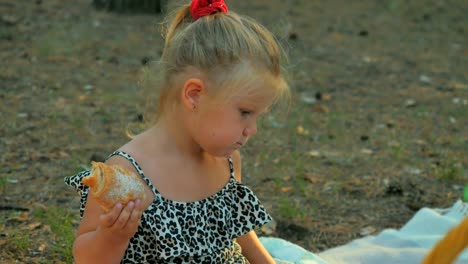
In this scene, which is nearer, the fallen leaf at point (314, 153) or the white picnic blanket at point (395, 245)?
the white picnic blanket at point (395, 245)

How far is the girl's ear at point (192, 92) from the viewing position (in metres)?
A: 2.19

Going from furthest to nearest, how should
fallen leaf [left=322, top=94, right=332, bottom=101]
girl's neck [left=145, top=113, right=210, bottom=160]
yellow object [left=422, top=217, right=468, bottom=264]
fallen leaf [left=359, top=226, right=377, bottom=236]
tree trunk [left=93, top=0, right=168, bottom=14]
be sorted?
tree trunk [left=93, top=0, right=168, bottom=14] < fallen leaf [left=322, top=94, right=332, bottom=101] < fallen leaf [left=359, top=226, right=377, bottom=236] < girl's neck [left=145, top=113, right=210, bottom=160] < yellow object [left=422, top=217, right=468, bottom=264]

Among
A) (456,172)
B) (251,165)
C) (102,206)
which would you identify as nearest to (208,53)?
(102,206)

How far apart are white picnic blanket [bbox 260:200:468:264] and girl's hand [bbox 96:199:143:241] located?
102 centimetres

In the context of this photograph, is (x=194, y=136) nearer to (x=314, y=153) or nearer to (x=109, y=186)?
(x=109, y=186)

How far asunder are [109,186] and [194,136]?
408 millimetres

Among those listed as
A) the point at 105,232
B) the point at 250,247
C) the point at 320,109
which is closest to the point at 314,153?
the point at 320,109

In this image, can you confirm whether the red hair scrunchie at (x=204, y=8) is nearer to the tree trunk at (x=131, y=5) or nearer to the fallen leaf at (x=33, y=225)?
the fallen leaf at (x=33, y=225)

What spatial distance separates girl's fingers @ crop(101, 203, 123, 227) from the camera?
1947mm

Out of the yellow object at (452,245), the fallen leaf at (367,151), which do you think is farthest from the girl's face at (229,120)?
the fallen leaf at (367,151)

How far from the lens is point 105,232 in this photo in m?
2.02

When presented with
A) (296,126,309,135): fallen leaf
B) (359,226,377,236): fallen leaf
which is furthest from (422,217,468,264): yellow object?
(296,126,309,135): fallen leaf

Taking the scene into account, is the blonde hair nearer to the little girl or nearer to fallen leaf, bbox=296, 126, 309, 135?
the little girl

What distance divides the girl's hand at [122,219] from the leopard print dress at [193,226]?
0.64ft
